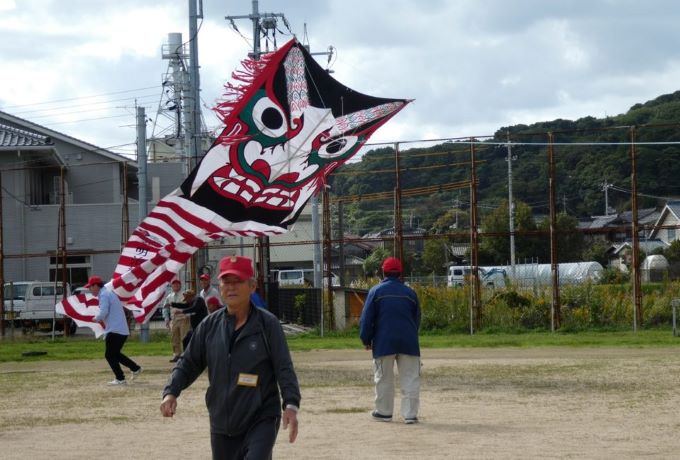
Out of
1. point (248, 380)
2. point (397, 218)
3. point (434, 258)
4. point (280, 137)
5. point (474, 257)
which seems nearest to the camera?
point (248, 380)

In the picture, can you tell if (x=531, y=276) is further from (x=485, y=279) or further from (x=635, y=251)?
(x=635, y=251)

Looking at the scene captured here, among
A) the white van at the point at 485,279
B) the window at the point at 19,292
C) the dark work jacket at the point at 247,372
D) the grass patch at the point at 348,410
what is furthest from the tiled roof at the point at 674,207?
the dark work jacket at the point at 247,372

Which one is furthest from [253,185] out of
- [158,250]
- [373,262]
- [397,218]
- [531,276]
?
[373,262]

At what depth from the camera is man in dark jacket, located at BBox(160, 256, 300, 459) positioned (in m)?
6.41

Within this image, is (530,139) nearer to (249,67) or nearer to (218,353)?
(249,67)

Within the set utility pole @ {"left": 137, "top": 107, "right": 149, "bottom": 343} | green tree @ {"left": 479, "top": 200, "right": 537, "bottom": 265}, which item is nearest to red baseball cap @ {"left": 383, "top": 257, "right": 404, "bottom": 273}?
utility pole @ {"left": 137, "top": 107, "right": 149, "bottom": 343}

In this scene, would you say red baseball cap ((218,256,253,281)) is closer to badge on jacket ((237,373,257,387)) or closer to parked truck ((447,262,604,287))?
badge on jacket ((237,373,257,387))

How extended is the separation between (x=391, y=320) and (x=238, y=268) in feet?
19.5

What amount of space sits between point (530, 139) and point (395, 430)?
64.4ft

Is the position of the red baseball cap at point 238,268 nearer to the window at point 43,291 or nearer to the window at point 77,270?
the window at point 43,291

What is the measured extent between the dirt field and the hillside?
984 centimetres

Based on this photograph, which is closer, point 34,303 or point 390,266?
point 390,266

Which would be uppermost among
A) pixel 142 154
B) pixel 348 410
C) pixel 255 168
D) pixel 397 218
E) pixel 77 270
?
pixel 142 154

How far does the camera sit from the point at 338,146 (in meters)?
19.4
